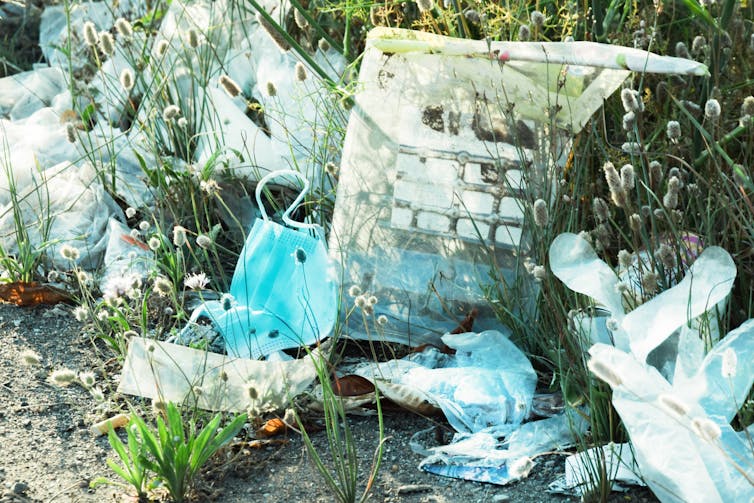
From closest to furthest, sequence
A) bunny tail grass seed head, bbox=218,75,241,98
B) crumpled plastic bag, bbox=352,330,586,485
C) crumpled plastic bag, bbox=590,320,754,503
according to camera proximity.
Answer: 1. crumpled plastic bag, bbox=590,320,754,503
2. crumpled plastic bag, bbox=352,330,586,485
3. bunny tail grass seed head, bbox=218,75,241,98

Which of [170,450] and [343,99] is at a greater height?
[343,99]

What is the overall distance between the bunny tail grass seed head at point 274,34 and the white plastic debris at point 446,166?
0.47 meters

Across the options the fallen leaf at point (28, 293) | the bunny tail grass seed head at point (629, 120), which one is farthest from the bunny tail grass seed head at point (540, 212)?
the fallen leaf at point (28, 293)

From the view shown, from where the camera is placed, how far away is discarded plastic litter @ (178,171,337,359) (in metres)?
2.49

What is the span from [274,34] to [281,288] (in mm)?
837

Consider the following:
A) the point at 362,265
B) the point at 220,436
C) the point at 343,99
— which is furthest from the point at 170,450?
the point at 343,99

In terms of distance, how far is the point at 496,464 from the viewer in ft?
6.70

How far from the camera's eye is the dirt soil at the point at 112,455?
1954 mm

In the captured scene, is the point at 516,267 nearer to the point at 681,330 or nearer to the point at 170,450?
the point at 681,330

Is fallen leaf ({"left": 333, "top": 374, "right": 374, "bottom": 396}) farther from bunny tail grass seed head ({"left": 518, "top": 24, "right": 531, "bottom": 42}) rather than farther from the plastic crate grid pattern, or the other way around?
bunny tail grass seed head ({"left": 518, "top": 24, "right": 531, "bottom": 42})

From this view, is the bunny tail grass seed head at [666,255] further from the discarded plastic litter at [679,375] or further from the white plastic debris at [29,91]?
the white plastic debris at [29,91]

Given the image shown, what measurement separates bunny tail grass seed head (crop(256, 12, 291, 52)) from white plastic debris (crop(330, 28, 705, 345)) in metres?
0.47

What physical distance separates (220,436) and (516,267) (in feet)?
2.98

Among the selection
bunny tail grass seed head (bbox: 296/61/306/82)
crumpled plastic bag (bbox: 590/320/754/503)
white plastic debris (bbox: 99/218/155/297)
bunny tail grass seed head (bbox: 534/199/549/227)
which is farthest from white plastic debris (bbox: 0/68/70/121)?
crumpled plastic bag (bbox: 590/320/754/503)
